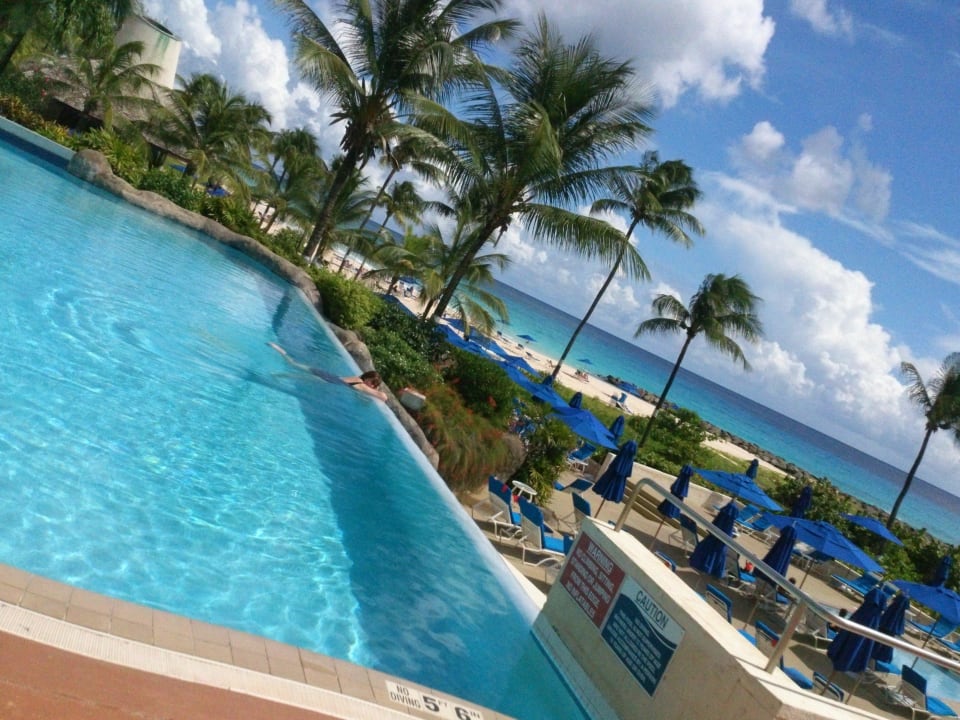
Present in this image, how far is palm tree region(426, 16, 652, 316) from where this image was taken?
1571 centimetres

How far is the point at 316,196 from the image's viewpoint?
33.8 m

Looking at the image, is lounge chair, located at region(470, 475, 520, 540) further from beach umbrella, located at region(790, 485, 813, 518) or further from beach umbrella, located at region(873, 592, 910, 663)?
beach umbrella, located at region(790, 485, 813, 518)

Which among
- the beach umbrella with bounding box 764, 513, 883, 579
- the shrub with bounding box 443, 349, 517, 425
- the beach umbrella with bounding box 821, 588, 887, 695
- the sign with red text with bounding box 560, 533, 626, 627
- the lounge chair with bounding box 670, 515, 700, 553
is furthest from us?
the shrub with bounding box 443, 349, 517, 425

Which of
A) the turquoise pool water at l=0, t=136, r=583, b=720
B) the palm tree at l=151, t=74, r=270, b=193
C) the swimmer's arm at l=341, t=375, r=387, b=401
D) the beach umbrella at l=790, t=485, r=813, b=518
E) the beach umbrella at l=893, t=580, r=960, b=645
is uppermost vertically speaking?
the palm tree at l=151, t=74, r=270, b=193

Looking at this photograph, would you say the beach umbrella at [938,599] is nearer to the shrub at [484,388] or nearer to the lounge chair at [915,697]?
the lounge chair at [915,697]

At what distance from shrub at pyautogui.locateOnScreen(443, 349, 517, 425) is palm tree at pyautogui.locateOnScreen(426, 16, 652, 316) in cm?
313

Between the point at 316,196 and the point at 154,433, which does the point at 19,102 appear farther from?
the point at 154,433

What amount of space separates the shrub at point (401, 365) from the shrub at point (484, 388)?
54cm

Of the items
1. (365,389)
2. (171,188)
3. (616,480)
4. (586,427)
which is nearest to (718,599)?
(616,480)

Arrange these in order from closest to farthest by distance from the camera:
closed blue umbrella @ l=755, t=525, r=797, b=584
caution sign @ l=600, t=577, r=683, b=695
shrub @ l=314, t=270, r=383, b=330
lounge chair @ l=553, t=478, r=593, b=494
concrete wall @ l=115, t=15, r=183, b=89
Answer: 1. caution sign @ l=600, t=577, r=683, b=695
2. closed blue umbrella @ l=755, t=525, r=797, b=584
3. lounge chair @ l=553, t=478, r=593, b=494
4. shrub @ l=314, t=270, r=383, b=330
5. concrete wall @ l=115, t=15, r=183, b=89

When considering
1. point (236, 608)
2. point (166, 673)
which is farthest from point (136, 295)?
point (166, 673)

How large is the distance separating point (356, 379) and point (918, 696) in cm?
926

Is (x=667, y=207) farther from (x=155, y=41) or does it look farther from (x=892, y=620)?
(x=155, y=41)

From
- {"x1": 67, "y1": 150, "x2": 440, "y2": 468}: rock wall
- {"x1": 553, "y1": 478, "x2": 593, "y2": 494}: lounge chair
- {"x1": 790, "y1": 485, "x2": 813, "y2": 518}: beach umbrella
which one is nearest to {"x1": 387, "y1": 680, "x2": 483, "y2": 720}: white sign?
{"x1": 553, "y1": 478, "x2": 593, "y2": 494}: lounge chair
